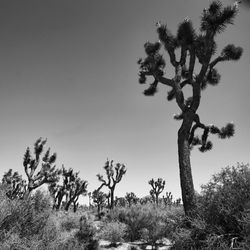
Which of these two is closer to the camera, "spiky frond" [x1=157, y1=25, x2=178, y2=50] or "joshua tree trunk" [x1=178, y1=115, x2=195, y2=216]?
"joshua tree trunk" [x1=178, y1=115, x2=195, y2=216]

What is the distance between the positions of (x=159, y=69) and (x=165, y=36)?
134 cm

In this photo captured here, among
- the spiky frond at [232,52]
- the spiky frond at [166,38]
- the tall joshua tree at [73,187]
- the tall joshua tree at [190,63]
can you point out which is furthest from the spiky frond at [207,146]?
the tall joshua tree at [73,187]

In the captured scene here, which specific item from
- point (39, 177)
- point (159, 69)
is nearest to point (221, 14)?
point (159, 69)

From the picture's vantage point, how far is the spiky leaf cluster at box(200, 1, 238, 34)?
8031 mm

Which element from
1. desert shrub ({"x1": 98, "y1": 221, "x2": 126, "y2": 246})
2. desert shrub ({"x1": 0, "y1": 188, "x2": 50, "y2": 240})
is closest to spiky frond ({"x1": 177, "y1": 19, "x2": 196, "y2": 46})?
desert shrub ({"x1": 0, "y1": 188, "x2": 50, "y2": 240})

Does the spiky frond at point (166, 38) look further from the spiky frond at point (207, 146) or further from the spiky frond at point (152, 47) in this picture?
the spiky frond at point (207, 146)

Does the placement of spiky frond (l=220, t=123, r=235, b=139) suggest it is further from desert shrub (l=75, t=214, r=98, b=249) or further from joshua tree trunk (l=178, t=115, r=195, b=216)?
desert shrub (l=75, t=214, r=98, b=249)

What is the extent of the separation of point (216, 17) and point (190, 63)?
5.81ft

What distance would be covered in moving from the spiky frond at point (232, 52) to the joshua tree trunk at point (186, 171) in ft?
9.62

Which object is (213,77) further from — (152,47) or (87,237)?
(87,237)

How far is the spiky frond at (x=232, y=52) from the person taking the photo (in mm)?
8742

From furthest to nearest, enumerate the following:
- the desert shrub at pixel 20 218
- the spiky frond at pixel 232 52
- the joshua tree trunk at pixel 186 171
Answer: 1. the spiky frond at pixel 232 52
2. the joshua tree trunk at pixel 186 171
3. the desert shrub at pixel 20 218

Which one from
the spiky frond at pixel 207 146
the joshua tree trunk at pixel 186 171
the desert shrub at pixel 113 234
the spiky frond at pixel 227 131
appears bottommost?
the desert shrub at pixel 113 234

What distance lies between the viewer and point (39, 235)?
578cm
